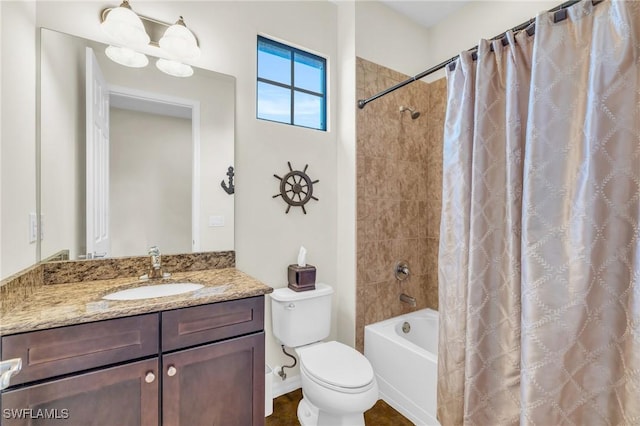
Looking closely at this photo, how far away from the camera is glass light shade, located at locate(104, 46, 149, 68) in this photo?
4.77 ft

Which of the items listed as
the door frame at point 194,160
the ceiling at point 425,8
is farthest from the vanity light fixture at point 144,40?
the ceiling at point 425,8

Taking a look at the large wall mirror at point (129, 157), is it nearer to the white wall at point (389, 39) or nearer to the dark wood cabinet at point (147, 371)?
the dark wood cabinet at point (147, 371)

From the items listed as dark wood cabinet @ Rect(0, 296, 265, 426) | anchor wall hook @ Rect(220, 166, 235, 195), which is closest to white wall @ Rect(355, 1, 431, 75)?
anchor wall hook @ Rect(220, 166, 235, 195)

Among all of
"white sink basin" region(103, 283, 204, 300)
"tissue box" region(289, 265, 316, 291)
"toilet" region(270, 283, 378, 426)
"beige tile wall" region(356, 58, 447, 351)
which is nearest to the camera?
"white sink basin" region(103, 283, 204, 300)

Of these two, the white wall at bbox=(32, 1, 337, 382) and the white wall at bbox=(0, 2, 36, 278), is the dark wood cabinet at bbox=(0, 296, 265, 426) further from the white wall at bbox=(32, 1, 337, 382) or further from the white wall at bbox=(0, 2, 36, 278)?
the white wall at bbox=(32, 1, 337, 382)

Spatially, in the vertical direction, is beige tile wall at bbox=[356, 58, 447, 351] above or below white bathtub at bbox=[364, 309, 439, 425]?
above

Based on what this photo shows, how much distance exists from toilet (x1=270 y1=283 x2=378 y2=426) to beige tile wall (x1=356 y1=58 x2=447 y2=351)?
0.38 metres

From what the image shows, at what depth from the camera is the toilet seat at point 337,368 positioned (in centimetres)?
143

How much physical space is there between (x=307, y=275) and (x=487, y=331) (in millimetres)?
1047

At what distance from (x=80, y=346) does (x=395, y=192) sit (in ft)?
6.60

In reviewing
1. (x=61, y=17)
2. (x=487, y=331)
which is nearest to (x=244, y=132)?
(x=61, y=17)

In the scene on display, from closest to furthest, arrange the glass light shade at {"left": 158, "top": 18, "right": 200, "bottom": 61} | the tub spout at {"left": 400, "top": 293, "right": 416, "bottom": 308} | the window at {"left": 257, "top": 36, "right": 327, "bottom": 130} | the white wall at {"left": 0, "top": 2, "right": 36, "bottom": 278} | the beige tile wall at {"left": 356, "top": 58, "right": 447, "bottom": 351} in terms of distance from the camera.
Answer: the white wall at {"left": 0, "top": 2, "right": 36, "bottom": 278}, the glass light shade at {"left": 158, "top": 18, "right": 200, "bottom": 61}, the window at {"left": 257, "top": 36, "right": 327, "bottom": 130}, the beige tile wall at {"left": 356, "top": 58, "right": 447, "bottom": 351}, the tub spout at {"left": 400, "top": 293, "right": 416, "bottom": 308}

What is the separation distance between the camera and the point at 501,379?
1.16 m

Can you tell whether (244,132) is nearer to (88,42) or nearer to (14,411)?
(88,42)
